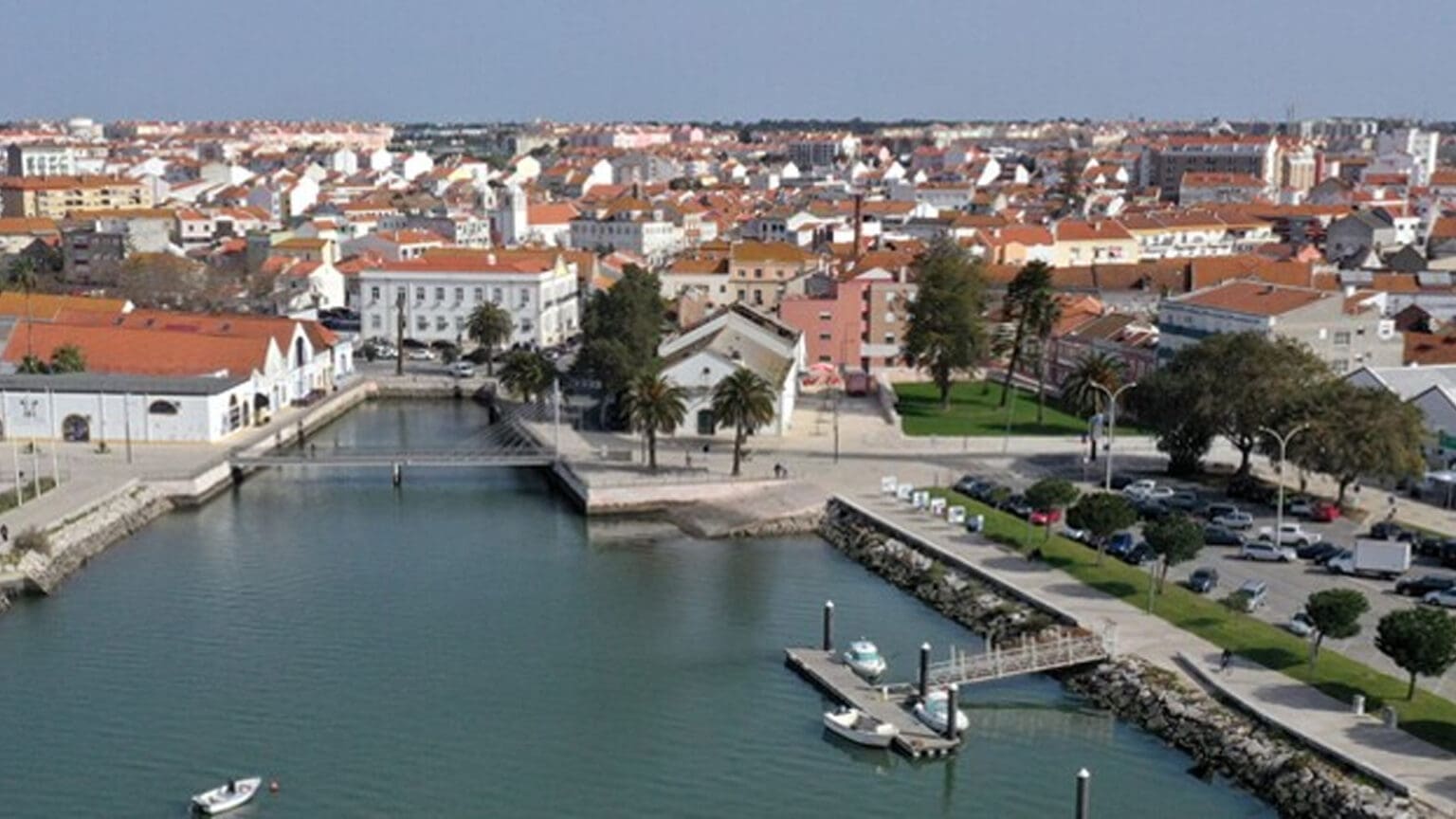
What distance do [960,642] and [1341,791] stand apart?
8105 mm

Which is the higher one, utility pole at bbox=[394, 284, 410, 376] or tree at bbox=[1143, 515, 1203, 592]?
utility pole at bbox=[394, 284, 410, 376]

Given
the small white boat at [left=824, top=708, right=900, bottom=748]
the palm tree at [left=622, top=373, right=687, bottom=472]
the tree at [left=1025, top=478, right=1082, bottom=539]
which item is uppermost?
the palm tree at [left=622, top=373, right=687, bottom=472]

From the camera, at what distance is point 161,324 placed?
1844 inches

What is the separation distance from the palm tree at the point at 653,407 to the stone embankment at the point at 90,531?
10594 millimetres

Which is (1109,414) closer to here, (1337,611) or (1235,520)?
(1235,520)

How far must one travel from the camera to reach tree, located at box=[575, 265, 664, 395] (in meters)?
42.3

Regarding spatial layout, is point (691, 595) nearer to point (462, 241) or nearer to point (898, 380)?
point (898, 380)

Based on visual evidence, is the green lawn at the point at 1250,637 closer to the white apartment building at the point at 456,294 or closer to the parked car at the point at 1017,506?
the parked car at the point at 1017,506

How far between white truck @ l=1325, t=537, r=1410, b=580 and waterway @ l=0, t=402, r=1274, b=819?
7128 millimetres

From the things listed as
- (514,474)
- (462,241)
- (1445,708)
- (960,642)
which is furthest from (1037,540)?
(462,241)

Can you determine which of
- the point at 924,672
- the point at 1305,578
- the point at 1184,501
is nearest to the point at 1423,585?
the point at 1305,578

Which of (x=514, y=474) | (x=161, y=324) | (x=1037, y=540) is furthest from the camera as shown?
(x=161, y=324)

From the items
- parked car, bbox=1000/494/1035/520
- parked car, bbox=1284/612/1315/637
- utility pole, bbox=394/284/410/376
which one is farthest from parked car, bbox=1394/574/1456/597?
utility pole, bbox=394/284/410/376

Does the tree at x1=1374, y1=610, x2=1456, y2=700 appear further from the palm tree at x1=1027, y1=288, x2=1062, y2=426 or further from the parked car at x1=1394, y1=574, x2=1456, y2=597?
the palm tree at x1=1027, y1=288, x2=1062, y2=426
